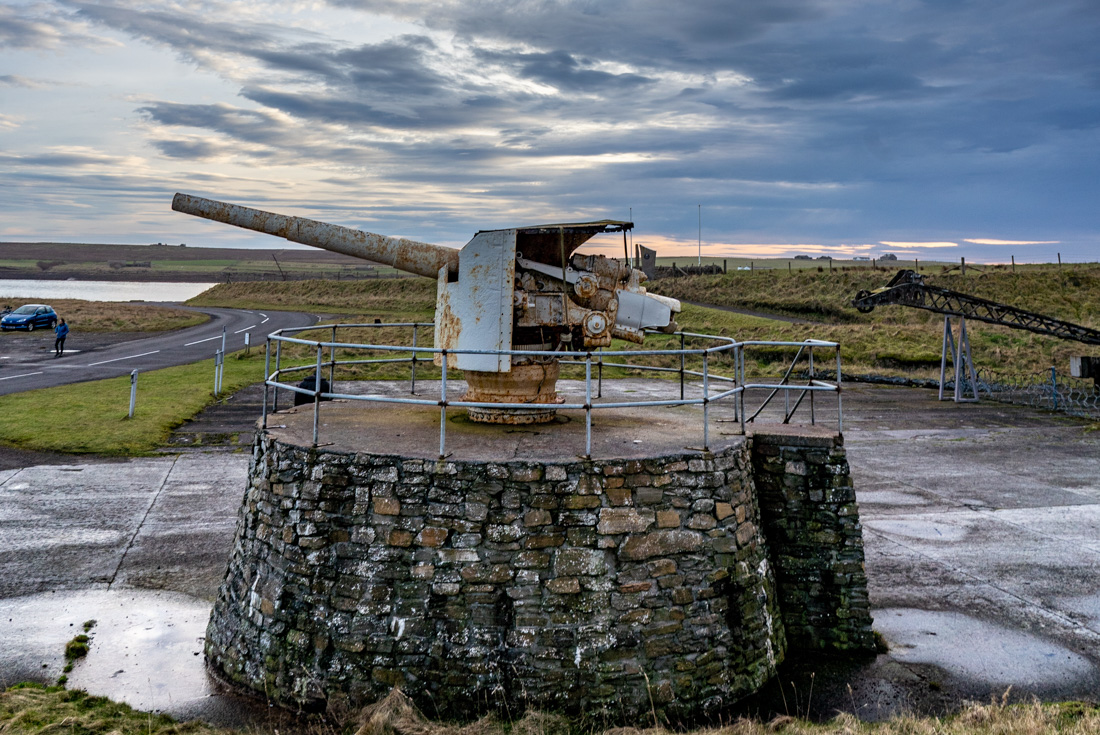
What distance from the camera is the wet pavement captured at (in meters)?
7.67

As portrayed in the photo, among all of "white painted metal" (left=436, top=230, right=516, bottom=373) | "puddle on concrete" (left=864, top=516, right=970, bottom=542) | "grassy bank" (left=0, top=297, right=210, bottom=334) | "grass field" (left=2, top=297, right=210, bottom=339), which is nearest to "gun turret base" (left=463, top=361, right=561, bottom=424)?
"white painted metal" (left=436, top=230, right=516, bottom=373)

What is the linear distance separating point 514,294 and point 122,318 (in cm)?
4453

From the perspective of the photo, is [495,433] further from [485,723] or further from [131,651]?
[131,651]

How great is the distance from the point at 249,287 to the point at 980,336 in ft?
223

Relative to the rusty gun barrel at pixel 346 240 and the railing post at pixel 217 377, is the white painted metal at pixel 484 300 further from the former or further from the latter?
the railing post at pixel 217 377

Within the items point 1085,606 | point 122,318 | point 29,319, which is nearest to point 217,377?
point 1085,606

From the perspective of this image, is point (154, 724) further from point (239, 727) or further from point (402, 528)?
point (402, 528)

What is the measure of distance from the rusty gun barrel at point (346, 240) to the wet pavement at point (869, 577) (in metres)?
2.29

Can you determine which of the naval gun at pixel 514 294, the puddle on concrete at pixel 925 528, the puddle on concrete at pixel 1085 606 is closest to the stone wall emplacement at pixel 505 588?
the naval gun at pixel 514 294

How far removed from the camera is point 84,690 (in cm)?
726

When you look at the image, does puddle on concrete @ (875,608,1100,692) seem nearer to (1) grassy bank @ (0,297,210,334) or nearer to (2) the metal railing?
(2) the metal railing

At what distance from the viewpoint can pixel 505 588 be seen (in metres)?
6.76

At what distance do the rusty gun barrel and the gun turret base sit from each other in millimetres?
1370

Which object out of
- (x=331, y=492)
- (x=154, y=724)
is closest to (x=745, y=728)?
(x=331, y=492)
